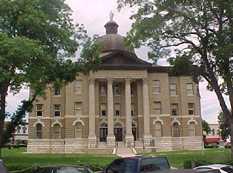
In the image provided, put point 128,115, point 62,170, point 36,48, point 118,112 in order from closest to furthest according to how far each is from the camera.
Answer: point 62,170 < point 36,48 < point 128,115 < point 118,112

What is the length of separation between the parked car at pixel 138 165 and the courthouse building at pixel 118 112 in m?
54.4

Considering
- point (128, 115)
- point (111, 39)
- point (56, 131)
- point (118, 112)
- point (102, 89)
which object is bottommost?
point (56, 131)

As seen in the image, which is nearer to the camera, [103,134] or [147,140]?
[147,140]

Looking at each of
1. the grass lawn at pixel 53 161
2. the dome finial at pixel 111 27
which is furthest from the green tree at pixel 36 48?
the dome finial at pixel 111 27

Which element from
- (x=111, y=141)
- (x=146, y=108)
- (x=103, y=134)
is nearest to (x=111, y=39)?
(x=146, y=108)

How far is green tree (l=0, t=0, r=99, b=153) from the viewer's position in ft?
90.6

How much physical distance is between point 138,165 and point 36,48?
45.2ft

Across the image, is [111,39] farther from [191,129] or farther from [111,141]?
[191,129]

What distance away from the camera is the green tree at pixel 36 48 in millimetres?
27609

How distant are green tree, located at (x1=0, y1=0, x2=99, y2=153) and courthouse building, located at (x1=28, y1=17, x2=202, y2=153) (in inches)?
1489

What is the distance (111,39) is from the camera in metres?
82.8

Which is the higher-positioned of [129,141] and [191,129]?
[191,129]

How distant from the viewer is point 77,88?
250ft

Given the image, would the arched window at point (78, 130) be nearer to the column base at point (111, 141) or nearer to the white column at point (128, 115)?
the column base at point (111, 141)
